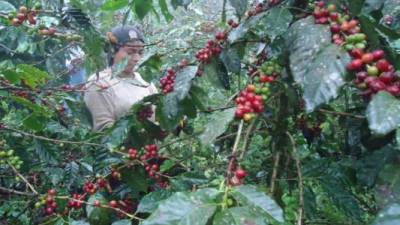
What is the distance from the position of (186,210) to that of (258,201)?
14cm

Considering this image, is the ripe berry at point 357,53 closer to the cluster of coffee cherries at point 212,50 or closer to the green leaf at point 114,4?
the cluster of coffee cherries at point 212,50

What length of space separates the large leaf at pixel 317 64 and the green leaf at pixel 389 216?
8.7 inches

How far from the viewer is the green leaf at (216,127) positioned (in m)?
0.98

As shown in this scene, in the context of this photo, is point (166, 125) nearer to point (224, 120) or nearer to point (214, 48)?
point (214, 48)

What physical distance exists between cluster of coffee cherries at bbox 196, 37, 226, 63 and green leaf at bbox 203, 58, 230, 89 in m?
0.02

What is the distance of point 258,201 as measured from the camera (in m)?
0.83

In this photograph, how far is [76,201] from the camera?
1.30m

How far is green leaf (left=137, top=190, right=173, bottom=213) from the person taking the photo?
1.16 metres

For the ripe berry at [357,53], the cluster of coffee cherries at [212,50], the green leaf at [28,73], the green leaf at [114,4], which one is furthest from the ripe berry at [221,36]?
the green leaf at [28,73]

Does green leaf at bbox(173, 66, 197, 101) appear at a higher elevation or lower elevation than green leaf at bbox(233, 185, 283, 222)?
higher

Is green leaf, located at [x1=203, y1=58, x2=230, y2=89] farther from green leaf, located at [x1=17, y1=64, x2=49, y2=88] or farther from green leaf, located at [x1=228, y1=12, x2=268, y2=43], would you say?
green leaf, located at [x1=17, y1=64, x2=49, y2=88]

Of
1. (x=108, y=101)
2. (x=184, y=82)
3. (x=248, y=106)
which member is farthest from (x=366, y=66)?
(x=108, y=101)

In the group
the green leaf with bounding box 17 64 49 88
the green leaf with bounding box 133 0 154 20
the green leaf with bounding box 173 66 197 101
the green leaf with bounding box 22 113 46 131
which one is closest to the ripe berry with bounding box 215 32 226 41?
the green leaf with bounding box 173 66 197 101

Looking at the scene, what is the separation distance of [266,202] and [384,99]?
0.91ft
